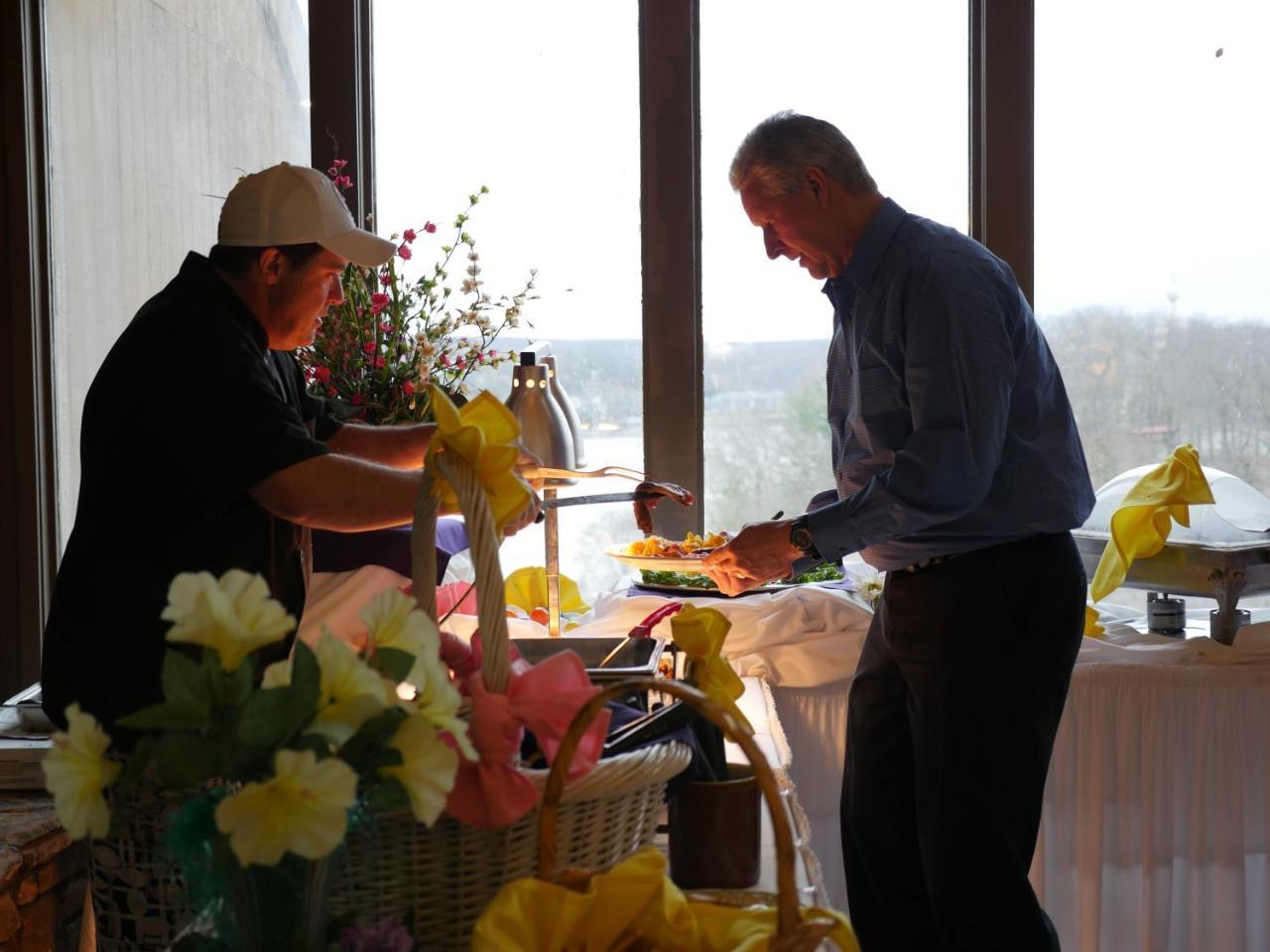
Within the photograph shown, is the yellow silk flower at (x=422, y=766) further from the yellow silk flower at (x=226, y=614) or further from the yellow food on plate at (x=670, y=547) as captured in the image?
the yellow food on plate at (x=670, y=547)

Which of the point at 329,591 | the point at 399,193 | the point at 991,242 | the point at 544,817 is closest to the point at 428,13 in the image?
the point at 399,193

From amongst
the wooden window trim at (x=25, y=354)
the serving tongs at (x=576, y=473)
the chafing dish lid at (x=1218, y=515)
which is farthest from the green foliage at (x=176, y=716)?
the wooden window trim at (x=25, y=354)

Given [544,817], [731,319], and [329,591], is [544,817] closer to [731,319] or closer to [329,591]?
[329,591]

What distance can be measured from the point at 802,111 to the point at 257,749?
2544 millimetres

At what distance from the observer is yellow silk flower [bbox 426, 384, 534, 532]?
1.00 m

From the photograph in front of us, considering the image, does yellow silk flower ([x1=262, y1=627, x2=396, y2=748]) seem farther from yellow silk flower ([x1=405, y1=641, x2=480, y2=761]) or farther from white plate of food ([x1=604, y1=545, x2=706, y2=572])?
white plate of food ([x1=604, y1=545, x2=706, y2=572])

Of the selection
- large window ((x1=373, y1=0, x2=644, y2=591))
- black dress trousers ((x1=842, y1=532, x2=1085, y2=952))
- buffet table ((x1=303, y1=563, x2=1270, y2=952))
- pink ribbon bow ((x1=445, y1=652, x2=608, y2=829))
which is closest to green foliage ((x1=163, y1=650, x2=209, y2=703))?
pink ribbon bow ((x1=445, y1=652, x2=608, y2=829))

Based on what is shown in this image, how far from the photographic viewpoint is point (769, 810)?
2.91 feet

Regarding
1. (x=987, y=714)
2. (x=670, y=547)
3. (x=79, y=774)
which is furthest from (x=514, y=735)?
(x=670, y=547)

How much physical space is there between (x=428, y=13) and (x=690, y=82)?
65cm

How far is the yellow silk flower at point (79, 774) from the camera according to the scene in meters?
0.71

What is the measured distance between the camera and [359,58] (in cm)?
299

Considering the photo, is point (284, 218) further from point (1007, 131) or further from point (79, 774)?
point (1007, 131)

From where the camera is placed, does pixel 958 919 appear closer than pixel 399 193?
Yes
